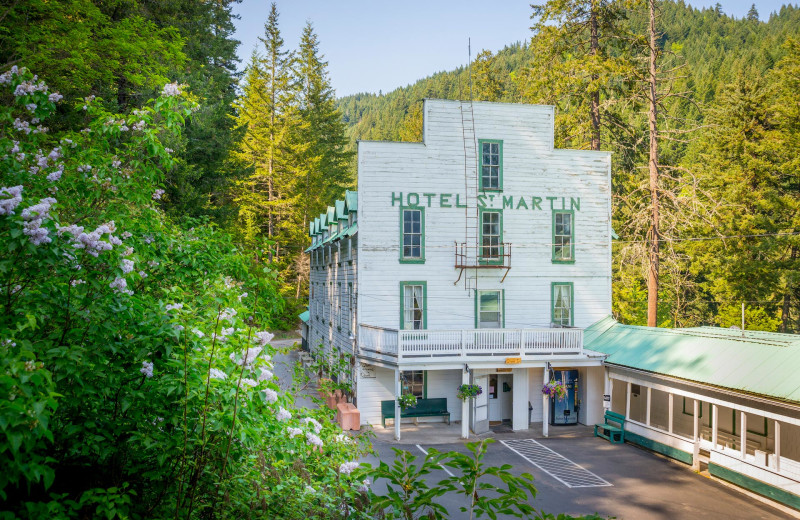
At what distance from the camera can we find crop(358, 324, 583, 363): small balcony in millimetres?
18641

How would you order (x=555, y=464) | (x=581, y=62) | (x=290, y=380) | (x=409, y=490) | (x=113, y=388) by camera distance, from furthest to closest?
(x=581, y=62) → (x=290, y=380) → (x=555, y=464) → (x=113, y=388) → (x=409, y=490)

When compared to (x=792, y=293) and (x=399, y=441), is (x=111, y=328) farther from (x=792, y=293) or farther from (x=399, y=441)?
(x=792, y=293)

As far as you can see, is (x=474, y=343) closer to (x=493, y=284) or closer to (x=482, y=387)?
(x=482, y=387)

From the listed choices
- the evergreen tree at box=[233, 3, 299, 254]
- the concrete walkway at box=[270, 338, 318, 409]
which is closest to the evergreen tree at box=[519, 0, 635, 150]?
the concrete walkway at box=[270, 338, 318, 409]

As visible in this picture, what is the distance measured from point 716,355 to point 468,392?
7534mm

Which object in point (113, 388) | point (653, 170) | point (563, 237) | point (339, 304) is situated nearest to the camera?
point (113, 388)

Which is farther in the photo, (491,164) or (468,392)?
(491,164)

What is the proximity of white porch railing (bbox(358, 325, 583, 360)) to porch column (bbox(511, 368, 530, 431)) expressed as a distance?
56.0 inches

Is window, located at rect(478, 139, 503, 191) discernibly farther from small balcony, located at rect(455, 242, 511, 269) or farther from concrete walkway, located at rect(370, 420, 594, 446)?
concrete walkway, located at rect(370, 420, 594, 446)

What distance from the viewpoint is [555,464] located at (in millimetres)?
15820

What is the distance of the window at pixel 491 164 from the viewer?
2153 cm

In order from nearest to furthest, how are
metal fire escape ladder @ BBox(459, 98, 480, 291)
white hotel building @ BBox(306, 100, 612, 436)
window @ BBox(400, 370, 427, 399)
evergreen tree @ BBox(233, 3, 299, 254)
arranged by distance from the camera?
white hotel building @ BBox(306, 100, 612, 436) < window @ BBox(400, 370, 427, 399) < metal fire escape ladder @ BBox(459, 98, 480, 291) < evergreen tree @ BBox(233, 3, 299, 254)

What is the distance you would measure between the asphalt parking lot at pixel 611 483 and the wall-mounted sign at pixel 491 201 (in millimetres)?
8755

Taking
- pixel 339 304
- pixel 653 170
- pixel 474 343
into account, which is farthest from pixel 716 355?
pixel 339 304
